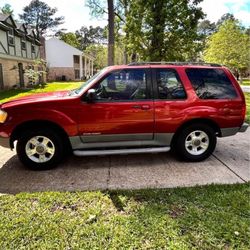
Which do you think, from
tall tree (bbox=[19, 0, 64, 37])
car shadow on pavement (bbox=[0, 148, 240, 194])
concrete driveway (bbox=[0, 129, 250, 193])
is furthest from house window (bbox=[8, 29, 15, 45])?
tall tree (bbox=[19, 0, 64, 37])

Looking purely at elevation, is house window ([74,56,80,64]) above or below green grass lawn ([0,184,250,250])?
above

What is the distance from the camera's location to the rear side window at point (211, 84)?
15.3 feet

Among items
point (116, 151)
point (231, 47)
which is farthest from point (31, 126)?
point (231, 47)

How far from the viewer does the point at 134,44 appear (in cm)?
1658

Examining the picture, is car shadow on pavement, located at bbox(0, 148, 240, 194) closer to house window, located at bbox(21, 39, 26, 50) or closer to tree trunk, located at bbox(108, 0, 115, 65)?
tree trunk, located at bbox(108, 0, 115, 65)

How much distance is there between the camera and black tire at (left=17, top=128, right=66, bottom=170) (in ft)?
14.1

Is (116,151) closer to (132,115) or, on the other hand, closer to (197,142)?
(132,115)

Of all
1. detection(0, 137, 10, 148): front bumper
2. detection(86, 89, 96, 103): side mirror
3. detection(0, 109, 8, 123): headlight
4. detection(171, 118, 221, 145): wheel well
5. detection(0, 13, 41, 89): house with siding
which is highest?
detection(0, 13, 41, 89): house with siding

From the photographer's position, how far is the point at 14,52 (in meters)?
21.9

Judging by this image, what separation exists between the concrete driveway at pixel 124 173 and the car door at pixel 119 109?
59cm

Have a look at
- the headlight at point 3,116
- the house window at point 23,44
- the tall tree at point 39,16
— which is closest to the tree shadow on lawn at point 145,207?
the headlight at point 3,116

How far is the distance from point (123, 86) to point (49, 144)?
5.56 feet

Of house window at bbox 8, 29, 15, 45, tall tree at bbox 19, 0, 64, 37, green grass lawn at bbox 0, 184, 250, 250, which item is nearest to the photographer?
green grass lawn at bbox 0, 184, 250, 250

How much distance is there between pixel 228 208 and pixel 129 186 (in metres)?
1.45
